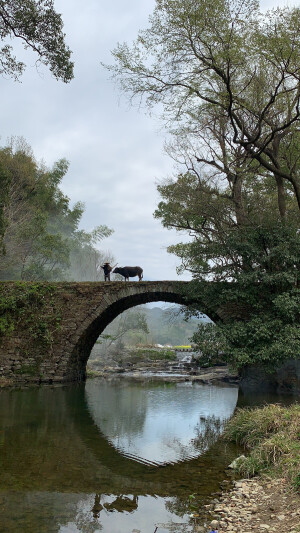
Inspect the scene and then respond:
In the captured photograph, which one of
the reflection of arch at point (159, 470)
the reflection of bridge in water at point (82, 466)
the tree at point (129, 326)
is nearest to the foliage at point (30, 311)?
the reflection of bridge in water at point (82, 466)

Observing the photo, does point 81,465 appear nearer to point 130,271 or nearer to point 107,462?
point 107,462

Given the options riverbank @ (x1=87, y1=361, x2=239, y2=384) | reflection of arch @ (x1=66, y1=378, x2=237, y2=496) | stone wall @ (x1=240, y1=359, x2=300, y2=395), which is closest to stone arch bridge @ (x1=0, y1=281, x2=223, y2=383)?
stone wall @ (x1=240, y1=359, x2=300, y2=395)

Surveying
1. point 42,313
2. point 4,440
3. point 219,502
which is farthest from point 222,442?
point 42,313

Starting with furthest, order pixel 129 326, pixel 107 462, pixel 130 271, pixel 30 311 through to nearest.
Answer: pixel 129 326 < pixel 130 271 < pixel 30 311 < pixel 107 462

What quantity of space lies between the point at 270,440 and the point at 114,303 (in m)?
10.6

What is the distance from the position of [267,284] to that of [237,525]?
1055 centimetres

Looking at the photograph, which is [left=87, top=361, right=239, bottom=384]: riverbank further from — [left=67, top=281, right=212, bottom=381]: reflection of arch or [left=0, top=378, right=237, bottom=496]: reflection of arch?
[left=0, top=378, right=237, bottom=496]: reflection of arch

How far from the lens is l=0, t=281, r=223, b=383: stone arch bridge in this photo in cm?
1566

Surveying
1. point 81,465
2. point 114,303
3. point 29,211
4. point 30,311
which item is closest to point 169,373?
point 114,303

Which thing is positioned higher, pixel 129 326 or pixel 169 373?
pixel 129 326

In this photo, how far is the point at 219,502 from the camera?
465 cm

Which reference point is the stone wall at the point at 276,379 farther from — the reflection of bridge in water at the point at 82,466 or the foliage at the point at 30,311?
the foliage at the point at 30,311

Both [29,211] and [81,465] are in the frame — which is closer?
[81,465]

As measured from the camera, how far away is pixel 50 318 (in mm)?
15922
